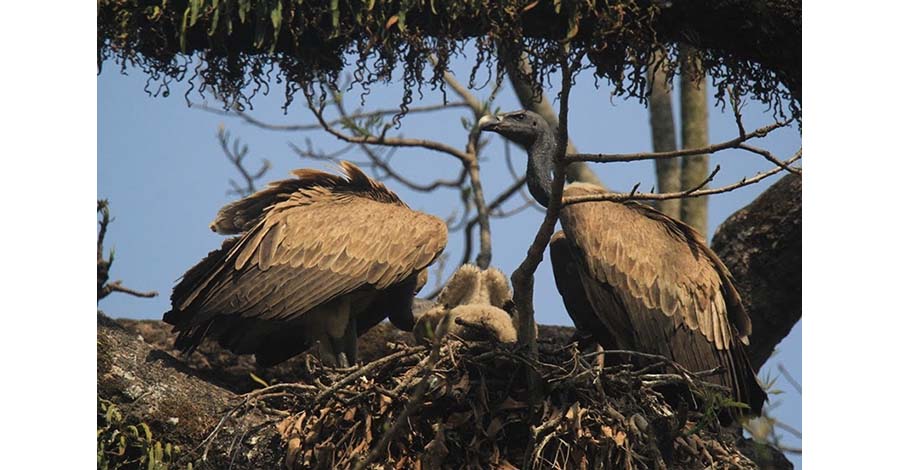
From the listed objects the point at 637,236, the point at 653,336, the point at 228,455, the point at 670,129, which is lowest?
the point at 228,455

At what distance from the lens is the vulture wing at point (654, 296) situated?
225 inches

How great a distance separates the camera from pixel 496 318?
572 centimetres

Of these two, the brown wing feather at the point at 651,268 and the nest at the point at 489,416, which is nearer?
the nest at the point at 489,416

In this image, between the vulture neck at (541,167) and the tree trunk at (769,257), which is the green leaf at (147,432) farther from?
the tree trunk at (769,257)

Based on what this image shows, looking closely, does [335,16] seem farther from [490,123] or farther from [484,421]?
[484,421]

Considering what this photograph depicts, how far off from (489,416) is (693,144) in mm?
3257

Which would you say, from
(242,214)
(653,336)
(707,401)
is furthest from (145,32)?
(707,401)

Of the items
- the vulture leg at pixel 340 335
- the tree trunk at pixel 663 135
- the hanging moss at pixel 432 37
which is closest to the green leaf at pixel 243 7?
the hanging moss at pixel 432 37

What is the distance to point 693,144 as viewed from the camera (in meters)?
7.94

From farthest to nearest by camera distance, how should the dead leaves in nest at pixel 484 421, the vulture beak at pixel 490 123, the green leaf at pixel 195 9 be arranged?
the vulture beak at pixel 490 123, the green leaf at pixel 195 9, the dead leaves in nest at pixel 484 421

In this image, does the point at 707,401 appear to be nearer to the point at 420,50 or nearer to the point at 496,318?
the point at 496,318

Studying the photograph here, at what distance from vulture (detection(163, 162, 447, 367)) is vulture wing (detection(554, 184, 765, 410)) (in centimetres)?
65

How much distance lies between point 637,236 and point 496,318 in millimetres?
679

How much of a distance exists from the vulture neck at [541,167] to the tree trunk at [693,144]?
1823 mm
